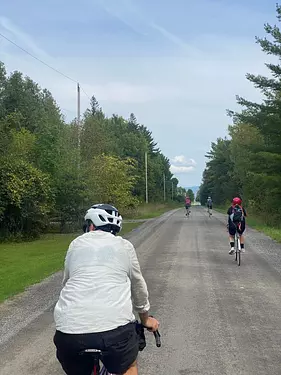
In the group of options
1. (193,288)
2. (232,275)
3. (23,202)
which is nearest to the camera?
(193,288)

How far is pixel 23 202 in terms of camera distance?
2555 cm

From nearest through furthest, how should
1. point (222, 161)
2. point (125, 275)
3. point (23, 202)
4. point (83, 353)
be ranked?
point (83, 353), point (125, 275), point (23, 202), point (222, 161)

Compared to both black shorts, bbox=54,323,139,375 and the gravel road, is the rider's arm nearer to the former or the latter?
black shorts, bbox=54,323,139,375

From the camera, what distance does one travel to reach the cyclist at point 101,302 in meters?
3.25

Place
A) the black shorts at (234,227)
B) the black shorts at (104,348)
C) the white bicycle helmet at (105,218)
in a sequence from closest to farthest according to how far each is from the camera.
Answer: the black shorts at (104,348) < the white bicycle helmet at (105,218) < the black shorts at (234,227)

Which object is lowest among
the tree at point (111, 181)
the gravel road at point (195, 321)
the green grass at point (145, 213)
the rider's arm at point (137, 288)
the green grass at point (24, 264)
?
the green grass at point (24, 264)

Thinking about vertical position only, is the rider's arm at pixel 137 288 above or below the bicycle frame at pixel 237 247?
above

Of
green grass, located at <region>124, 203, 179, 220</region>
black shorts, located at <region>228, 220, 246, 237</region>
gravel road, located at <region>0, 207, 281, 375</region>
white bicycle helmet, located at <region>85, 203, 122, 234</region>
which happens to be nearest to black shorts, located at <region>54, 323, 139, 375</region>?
white bicycle helmet, located at <region>85, 203, 122, 234</region>

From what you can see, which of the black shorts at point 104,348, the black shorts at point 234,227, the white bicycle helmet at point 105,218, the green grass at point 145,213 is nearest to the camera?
the black shorts at point 104,348

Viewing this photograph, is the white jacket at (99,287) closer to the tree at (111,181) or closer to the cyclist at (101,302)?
the cyclist at (101,302)

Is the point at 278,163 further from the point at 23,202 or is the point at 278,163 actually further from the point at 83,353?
the point at 83,353

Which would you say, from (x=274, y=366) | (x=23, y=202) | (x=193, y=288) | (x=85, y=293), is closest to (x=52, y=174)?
(x=23, y=202)

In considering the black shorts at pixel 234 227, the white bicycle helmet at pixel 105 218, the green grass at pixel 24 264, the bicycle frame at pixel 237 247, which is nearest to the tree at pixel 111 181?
the green grass at pixel 24 264

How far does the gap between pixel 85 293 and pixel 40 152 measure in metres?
28.6
